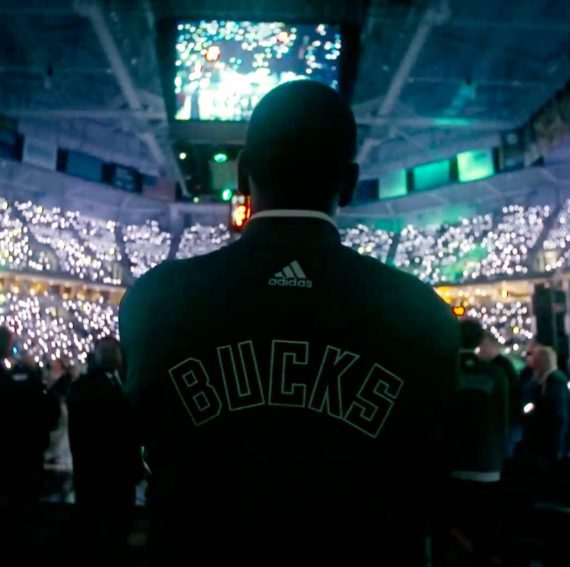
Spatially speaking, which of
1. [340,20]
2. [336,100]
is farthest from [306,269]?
[340,20]

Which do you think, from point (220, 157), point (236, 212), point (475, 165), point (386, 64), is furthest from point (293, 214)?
point (475, 165)

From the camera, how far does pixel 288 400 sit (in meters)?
0.93

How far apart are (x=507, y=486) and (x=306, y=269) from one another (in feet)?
17.2

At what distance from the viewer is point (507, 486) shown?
219 inches

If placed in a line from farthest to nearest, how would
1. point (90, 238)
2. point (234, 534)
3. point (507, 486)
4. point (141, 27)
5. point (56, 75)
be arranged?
point (90, 238), point (56, 75), point (141, 27), point (507, 486), point (234, 534)

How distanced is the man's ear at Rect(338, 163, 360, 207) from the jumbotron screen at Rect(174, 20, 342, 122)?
11.2ft

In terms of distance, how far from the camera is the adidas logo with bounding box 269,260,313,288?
0.95m

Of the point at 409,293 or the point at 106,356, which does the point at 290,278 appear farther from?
the point at 106,356

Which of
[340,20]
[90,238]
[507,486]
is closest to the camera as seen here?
[340,20]

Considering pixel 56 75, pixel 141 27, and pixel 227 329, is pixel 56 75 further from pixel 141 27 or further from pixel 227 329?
pixel 227 329

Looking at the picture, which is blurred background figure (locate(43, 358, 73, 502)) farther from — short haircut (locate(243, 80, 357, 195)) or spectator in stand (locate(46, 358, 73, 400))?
short haircut (locate(243, 80, 357, 195))

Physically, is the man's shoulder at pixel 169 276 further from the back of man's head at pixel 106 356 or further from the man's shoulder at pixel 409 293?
the back of man's head at pixel 106 356

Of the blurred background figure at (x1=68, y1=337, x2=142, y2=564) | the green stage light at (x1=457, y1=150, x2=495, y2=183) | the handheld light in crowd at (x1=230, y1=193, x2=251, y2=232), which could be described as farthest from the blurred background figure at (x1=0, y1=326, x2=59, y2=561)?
the green stage light at (x1=457, y1=150, x2=495, y2=183)

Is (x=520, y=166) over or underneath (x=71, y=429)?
over
